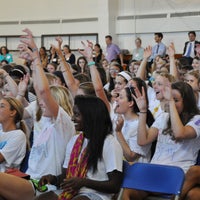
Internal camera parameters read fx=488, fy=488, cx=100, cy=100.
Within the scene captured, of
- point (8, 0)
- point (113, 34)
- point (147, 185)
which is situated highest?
point (8, 0)

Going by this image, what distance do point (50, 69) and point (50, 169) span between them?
18.7 ft

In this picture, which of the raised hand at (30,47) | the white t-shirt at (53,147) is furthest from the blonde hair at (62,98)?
the raised hand at (30,47)

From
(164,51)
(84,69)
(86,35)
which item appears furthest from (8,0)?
(84,69)

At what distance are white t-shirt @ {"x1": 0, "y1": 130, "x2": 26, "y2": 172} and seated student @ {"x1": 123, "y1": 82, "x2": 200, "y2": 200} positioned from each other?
1.06 metres

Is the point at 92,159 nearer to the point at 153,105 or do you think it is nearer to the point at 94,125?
the point at 94,125

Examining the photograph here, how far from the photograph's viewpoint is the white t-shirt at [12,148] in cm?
434

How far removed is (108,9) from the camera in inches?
653

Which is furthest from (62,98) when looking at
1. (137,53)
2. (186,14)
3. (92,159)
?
(186,14)

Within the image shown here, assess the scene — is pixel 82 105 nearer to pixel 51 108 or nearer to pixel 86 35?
pixel 51 108

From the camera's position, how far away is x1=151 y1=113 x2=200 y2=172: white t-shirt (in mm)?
4152

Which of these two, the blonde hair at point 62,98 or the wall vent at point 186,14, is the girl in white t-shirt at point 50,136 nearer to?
the blonde hair at point 62,98

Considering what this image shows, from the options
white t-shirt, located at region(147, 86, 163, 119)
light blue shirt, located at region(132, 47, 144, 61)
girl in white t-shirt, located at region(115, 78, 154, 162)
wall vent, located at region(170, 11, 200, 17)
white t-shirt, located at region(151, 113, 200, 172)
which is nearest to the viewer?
white t-shirt, located at region(151, 113, 200, 172)

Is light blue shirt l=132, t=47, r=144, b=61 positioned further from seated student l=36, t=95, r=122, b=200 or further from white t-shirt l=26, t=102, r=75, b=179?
seated student l=36, t=95, r=122, b=200

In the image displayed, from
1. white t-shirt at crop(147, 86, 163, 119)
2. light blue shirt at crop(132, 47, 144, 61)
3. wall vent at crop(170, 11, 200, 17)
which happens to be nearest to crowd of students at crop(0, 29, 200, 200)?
white t-shirt at crop(147, 86, 163, 119)
